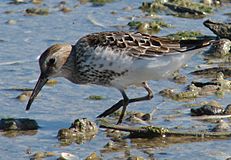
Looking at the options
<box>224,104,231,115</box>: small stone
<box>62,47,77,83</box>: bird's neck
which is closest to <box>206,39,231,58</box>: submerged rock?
<box>224,104,231,115</box>: small stone

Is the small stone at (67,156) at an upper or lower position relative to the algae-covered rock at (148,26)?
upper

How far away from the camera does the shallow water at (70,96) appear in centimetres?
849

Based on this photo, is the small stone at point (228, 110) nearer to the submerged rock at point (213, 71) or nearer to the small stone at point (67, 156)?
the submerged rock at point (213, 71)

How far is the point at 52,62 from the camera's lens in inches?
373

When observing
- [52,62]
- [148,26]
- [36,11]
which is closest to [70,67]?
[52,62]

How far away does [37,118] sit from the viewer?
9461 mm

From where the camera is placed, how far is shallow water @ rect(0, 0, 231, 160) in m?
8.49

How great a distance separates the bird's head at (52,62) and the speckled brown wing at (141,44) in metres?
0.38

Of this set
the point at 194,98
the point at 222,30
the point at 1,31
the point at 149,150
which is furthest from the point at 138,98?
the point at 1,31

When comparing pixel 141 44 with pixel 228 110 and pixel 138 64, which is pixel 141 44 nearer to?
pixel 138 64

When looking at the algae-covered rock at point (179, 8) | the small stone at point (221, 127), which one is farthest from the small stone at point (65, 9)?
the small stone at point (221, 127)

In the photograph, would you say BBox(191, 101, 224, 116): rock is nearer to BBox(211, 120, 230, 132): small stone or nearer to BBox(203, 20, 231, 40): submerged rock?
BBox(211, 120, 230, 132): small stone

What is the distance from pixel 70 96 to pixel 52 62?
32.8 inches

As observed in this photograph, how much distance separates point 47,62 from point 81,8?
192 inches
